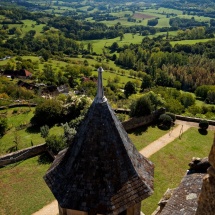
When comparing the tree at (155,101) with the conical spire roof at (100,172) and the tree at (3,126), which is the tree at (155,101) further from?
the conical spire roof at (100,172)

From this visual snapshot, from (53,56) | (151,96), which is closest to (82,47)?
(53,56)

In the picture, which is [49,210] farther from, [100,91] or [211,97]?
[211,97]

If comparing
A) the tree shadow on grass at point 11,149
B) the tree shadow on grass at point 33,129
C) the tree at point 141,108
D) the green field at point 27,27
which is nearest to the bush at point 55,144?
the tree shadow on grass at point 11,149

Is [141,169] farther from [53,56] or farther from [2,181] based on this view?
[53,56]

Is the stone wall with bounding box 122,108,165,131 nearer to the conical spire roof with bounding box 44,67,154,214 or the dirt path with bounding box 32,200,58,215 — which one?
the dirt path with bounding box 32,200,58,215

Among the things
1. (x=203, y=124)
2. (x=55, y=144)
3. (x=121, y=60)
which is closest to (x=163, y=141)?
(x=203, y=124)

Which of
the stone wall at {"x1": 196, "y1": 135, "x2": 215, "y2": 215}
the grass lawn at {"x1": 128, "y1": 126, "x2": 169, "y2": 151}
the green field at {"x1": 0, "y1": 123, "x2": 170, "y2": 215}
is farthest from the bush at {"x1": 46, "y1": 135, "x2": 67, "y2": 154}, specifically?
the stone wall at {"x1": 196, "y1": 135, "x2": 215, "y2": 215}
